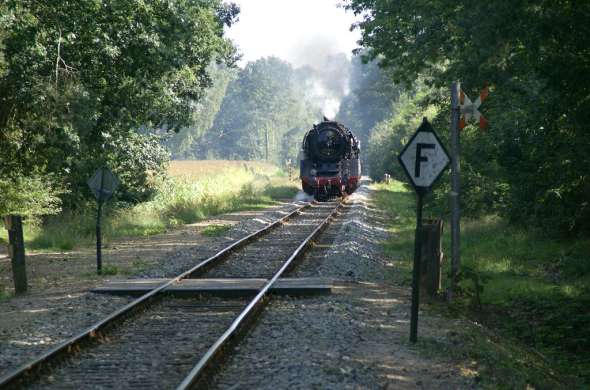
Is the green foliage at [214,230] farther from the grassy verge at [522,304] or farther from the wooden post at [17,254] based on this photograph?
the wooden post at [17,254]

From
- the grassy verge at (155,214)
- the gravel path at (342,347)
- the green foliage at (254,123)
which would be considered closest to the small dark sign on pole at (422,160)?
the gravel path at (342,347)

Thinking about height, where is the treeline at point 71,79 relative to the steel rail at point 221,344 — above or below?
above

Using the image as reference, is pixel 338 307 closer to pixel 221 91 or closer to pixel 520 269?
pixel 520 269

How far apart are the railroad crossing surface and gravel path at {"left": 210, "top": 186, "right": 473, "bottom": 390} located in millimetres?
11

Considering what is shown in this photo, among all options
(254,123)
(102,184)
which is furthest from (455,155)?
(254,123)

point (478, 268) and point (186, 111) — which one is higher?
point (186, 111)

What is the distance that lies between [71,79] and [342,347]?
999 centimetres

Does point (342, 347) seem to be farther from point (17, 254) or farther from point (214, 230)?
point (214, 230)

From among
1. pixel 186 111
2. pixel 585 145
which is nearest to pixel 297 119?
pixel 186 111

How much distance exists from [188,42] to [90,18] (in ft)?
19.8

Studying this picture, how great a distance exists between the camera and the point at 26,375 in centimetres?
706

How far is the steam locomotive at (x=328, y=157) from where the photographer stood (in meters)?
35.3

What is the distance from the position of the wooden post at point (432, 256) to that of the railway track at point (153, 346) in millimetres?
2538

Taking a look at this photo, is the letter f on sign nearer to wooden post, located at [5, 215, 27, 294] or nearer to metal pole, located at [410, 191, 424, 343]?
metal pole, located at [410, 191, 424, 343]
